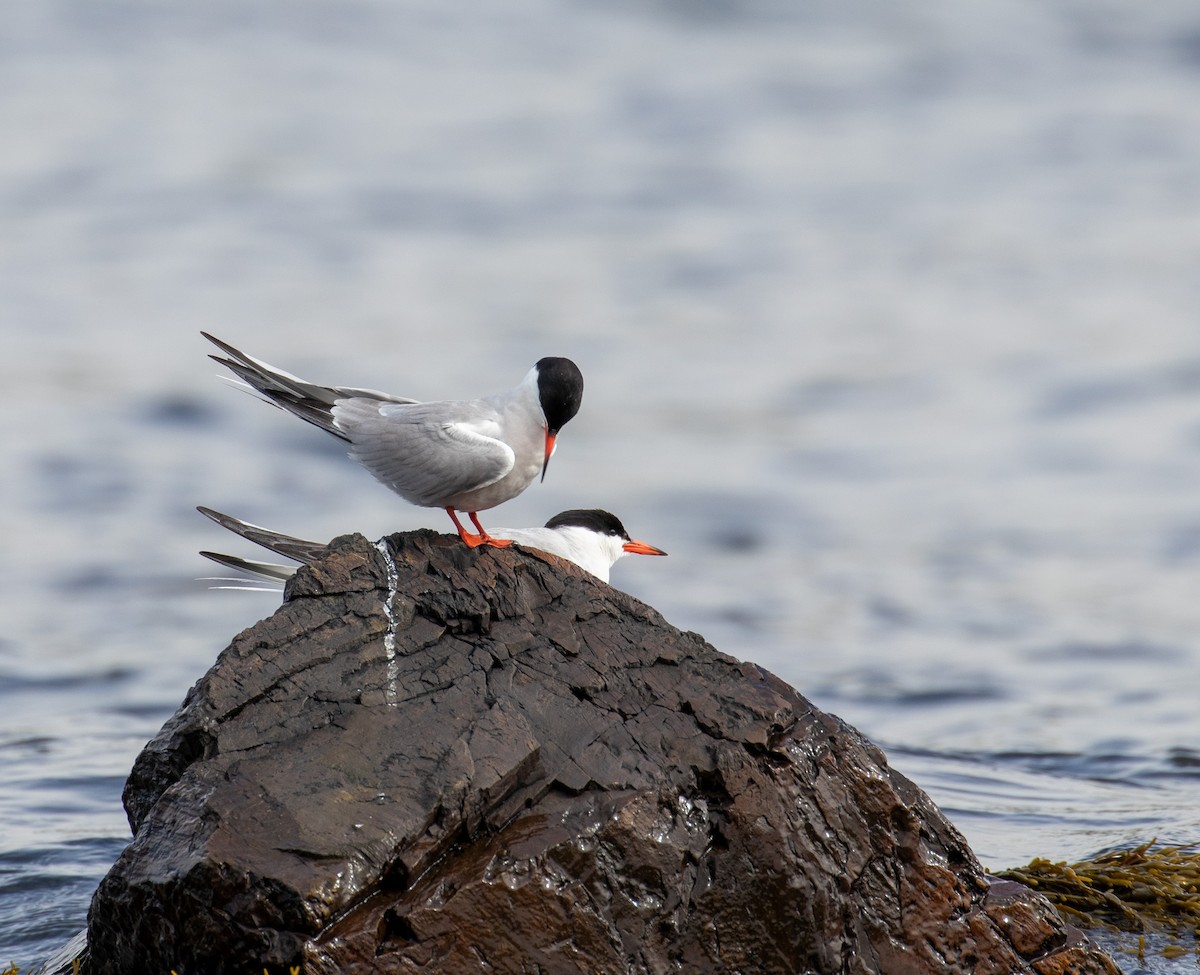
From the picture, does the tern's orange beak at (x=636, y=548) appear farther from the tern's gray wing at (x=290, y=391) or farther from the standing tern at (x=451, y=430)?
the tern's gray wing at (x=290, y=391)

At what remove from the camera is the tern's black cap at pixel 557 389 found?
17.6 ft

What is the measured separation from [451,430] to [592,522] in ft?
5.55

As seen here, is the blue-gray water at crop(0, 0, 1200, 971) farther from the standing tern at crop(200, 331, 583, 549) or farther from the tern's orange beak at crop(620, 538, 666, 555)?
the standing tern at crop(200, 331, 583, 549)

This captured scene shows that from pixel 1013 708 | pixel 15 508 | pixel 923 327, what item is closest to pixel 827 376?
pixel 923 327

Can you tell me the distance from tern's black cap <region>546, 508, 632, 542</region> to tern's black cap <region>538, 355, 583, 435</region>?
1.48 m

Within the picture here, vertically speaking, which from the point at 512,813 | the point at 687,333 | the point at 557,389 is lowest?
the point at 512,813

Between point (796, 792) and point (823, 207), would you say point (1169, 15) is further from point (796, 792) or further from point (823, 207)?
point (796, 792)

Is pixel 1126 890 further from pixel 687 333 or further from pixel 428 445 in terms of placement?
pixel 687 333

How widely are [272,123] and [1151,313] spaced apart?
12272 mm

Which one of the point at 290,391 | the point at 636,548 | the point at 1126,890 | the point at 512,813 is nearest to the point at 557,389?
the point at 290,391

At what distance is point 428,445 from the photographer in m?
5.32

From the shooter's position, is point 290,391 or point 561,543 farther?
point 561,543

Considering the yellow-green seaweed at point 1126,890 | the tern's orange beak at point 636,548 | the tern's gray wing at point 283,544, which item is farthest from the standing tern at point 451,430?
the yellow-green seaweed at point 1126,890

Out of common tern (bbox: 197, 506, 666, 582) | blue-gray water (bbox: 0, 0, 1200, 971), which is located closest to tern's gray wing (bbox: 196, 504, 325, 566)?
common tern (bbox: 197, 506, 666, 582)
